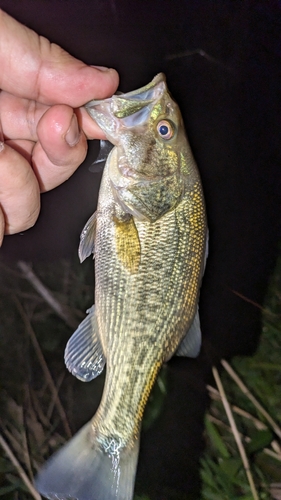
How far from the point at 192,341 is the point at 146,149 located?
1.77 ft

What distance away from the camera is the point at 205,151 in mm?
1782

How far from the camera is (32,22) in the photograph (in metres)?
1.44

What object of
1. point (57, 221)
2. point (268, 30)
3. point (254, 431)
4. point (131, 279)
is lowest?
point (254, 431)

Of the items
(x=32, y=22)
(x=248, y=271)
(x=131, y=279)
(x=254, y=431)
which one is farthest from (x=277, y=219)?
(x=32, y=22)

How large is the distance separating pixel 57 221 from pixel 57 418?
0.95 meters

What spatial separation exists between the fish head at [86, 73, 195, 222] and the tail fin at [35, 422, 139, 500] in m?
0.65

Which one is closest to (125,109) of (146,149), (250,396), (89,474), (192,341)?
(146,149)

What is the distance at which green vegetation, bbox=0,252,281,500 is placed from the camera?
5.44 feet

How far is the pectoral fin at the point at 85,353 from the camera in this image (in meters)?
0.96

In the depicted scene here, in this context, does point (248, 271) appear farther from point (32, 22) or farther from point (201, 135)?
point (32, 22)

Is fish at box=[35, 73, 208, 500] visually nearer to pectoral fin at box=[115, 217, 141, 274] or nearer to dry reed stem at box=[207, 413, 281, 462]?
pectoral fin at box=[115, 217, 141, 274]

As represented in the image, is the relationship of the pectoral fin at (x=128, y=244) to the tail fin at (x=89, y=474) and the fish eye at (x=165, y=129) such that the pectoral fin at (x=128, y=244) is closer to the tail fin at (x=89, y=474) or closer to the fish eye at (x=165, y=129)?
the fish eye at (x=165, y=129)

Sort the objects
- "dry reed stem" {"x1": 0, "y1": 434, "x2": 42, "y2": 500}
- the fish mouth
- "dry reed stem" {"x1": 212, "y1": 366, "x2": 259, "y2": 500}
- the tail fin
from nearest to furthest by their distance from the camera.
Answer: the fish mouth < the tail fin < "dry reed stem" {"x1": 0, "y1": 434, "x2": 42, "y2": 500} < "dry reed stem" {"x1": 212, "y1": 366, "x2": 259, "y2": 500}

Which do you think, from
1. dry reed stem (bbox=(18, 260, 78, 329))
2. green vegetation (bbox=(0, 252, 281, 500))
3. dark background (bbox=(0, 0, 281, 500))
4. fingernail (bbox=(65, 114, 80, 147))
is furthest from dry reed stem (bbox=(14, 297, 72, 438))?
fingernail (bbox=(65, 114, 80, 147))
